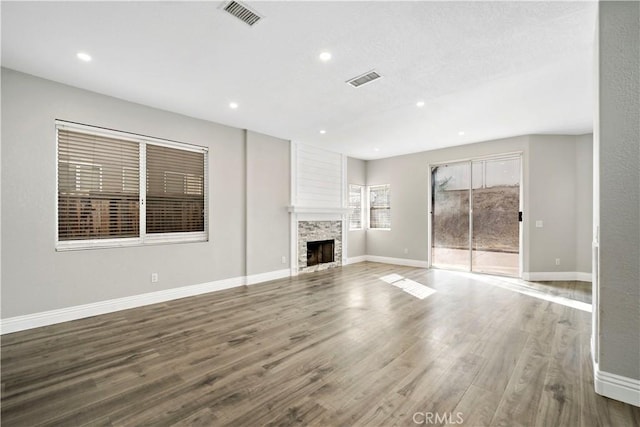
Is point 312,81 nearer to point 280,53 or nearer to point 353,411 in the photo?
point 280,53

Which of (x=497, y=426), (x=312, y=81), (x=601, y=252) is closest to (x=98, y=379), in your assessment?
(x=497, y=426)

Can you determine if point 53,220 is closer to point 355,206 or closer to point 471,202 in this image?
point 355,206

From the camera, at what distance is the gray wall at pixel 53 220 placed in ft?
10.5

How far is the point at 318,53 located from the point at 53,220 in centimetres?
363

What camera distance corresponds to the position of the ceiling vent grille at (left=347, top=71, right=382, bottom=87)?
3293mm

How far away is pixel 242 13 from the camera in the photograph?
91.1 inches

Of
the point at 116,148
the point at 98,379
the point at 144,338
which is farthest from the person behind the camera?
the point at 116,148

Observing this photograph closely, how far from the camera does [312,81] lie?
11.4ft

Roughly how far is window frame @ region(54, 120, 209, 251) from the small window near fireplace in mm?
2609

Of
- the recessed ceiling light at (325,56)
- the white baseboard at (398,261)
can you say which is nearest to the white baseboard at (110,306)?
the white baseboard at (398,261)

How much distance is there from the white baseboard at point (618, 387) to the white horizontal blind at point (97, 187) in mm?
5178

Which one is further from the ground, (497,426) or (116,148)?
(116,148)

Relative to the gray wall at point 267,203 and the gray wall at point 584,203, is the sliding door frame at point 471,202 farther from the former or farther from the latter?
the gray wall at point 267,203

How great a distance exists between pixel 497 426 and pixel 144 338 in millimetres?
3206
